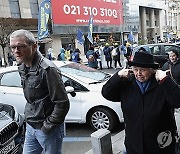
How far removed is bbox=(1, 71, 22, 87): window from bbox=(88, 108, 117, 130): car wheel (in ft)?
5.44

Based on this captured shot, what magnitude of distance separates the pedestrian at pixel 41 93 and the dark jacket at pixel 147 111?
471mm

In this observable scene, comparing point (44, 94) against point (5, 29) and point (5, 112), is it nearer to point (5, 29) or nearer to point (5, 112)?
point (5, 112)

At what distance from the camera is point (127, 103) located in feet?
7.52

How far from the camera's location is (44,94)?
2.46 m

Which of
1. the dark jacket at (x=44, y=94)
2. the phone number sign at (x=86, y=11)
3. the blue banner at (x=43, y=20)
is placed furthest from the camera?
the phone number sign at (x=86, y=11)

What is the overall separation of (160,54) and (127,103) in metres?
10.2

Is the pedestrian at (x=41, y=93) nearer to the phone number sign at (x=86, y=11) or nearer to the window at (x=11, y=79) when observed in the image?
the window at (x=11, y=79)

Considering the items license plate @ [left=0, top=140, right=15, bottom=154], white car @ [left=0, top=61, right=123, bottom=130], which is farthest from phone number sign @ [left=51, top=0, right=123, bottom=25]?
license plate @ [left=0, top=140, right=15, bottom=154]

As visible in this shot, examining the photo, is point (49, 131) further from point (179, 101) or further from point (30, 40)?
point (179, 101)

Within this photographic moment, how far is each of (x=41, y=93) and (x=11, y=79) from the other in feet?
11.1

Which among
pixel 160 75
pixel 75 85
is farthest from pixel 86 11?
pixel 160 75

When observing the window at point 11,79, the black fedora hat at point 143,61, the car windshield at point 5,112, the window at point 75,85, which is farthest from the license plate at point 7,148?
the window at point 11,79

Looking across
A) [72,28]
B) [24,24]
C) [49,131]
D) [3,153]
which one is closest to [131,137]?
[49,131]

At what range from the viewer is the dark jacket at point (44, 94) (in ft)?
7.87
